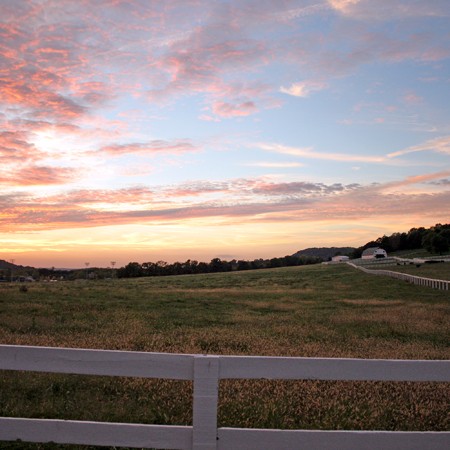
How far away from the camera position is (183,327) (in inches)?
737

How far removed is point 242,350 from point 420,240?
16595 cm

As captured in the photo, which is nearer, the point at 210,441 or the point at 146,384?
the point at 210,441

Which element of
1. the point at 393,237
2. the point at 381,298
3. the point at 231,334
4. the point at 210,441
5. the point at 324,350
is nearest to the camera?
the point at 210,441

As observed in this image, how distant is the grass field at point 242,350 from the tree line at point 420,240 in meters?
98.0

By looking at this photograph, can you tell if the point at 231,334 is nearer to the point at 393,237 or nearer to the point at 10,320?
the point at 10,320

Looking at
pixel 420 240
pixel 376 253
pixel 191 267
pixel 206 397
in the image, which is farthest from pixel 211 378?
pixel 420 240

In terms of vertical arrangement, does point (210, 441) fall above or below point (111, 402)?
above

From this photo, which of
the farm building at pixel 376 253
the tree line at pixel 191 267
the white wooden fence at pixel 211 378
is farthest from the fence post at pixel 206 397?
the farm building at pixel 376 253

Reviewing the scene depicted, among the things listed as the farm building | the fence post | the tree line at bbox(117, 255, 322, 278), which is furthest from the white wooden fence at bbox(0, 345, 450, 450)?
the farm building

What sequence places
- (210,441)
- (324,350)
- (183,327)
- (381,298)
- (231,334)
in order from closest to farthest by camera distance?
(210,441)
(324,350)
(231,334)
(183,327)
(381,298)

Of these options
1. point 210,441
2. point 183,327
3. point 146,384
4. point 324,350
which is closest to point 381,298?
point 183,327

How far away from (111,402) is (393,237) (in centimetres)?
18580

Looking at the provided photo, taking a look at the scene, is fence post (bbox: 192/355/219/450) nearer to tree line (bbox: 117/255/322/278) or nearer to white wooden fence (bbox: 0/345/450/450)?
white wooden fence (bbox: 0/345/450/450)

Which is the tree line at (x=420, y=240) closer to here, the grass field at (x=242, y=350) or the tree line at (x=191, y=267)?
the tree line at (x=191, y=267)
